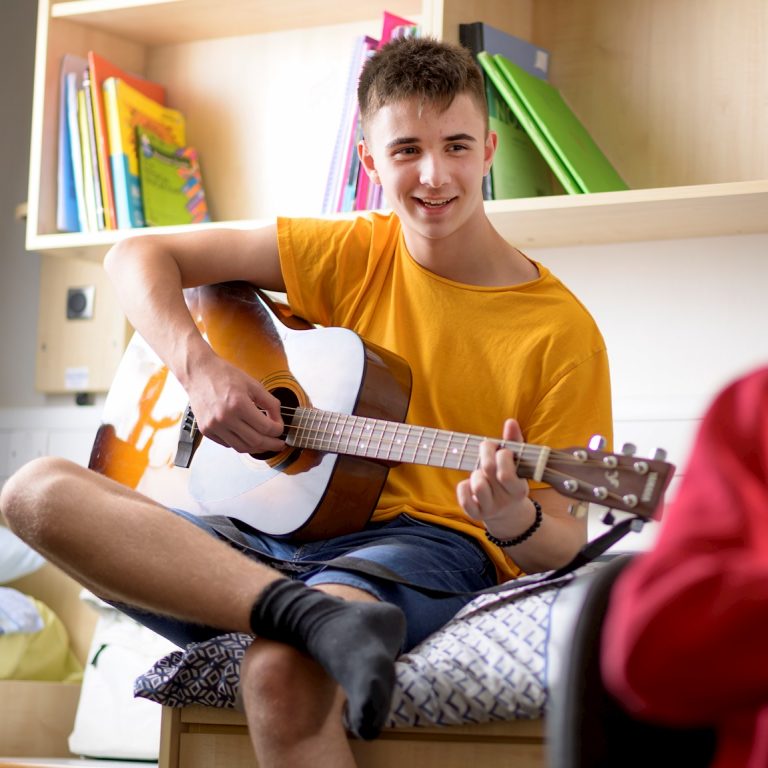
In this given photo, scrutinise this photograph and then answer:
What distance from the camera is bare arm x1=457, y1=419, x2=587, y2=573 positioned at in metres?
1.22

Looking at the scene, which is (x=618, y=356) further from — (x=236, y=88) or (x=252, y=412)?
(x=236, y=88)

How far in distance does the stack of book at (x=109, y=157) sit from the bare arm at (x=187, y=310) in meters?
0.48

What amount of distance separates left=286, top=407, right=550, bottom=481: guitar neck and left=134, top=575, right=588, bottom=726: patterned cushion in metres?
0.15

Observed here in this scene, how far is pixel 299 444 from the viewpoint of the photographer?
1488 mm

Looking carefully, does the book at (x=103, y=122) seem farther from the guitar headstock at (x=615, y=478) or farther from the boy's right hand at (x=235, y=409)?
the guitar headstock at (x=615, y=478)

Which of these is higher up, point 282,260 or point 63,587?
point 282,260

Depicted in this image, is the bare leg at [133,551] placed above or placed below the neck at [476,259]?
below

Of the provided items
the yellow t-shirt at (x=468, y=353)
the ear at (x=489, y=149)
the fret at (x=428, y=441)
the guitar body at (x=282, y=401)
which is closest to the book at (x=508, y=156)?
the ear at (x=489, y=149)

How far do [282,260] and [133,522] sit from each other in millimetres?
534

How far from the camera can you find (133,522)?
4.15 feet

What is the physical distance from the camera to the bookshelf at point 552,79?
1913 mm

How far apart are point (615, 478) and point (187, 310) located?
Result: 73cm

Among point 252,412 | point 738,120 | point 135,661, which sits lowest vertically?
point 135,661

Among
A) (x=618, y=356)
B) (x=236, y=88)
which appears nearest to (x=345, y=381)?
(x=618, y=356)
